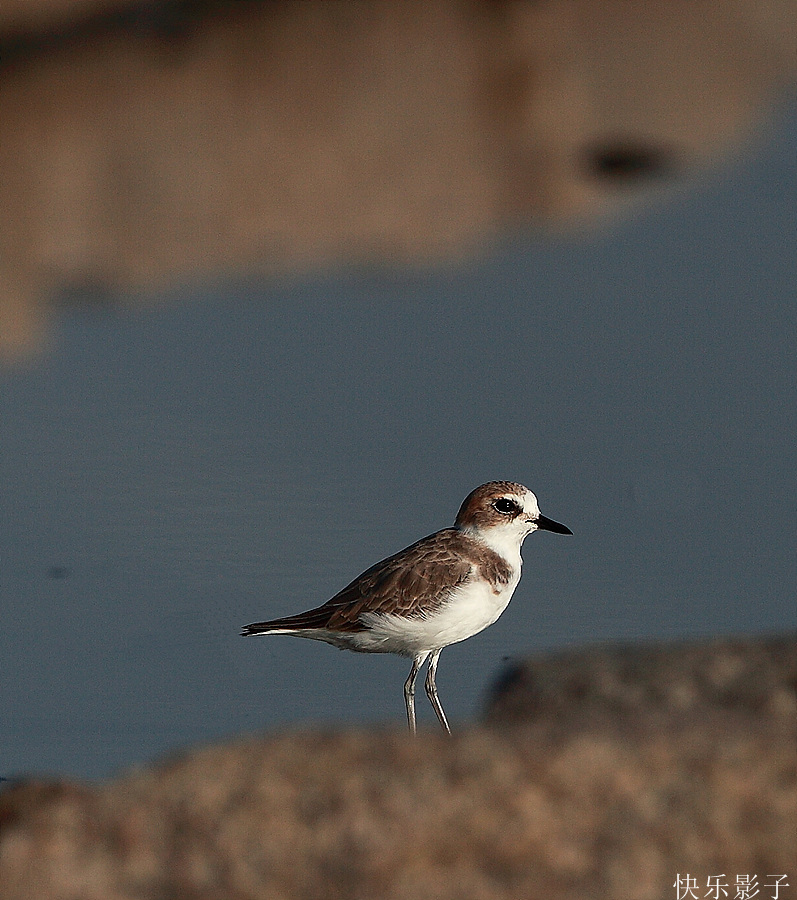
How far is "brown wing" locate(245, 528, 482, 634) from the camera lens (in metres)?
4.25

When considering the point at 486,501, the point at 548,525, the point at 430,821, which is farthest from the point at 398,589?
the point at 430,821

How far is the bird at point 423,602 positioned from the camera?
167 inches

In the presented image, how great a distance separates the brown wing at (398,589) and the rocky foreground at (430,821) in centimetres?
188

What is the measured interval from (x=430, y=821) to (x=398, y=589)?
205 centimetres

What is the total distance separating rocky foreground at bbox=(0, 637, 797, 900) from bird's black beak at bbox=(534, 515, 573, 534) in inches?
84.9

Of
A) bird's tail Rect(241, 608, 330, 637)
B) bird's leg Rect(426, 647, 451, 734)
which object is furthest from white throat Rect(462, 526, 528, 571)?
bird's tail Rect(241, 608, 330, 637)

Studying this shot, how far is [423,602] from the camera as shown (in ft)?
13.9

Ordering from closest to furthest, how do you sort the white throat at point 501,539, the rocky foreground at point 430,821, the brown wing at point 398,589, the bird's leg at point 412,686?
the rocky foreground at point 430,821
the bird's leg at point 412,686
the brown wing at point 398,589
the white throat at point 501,539

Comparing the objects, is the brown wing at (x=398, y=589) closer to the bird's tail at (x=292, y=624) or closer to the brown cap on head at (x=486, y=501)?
the bird's tail at (x=292, y=624)

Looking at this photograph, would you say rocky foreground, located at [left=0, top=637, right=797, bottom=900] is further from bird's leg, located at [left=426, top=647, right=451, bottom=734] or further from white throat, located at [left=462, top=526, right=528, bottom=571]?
white throat, located at [left=462, top=526, right=528, bottom=571]

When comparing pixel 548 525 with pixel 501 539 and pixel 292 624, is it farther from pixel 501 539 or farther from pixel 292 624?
pixel 292 624

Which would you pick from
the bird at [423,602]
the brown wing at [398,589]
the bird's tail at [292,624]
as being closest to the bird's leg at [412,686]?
the bird at [423,602]

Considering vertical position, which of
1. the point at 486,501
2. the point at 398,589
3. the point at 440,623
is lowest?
the point at 440,623

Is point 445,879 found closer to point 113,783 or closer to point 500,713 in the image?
point 113,783
